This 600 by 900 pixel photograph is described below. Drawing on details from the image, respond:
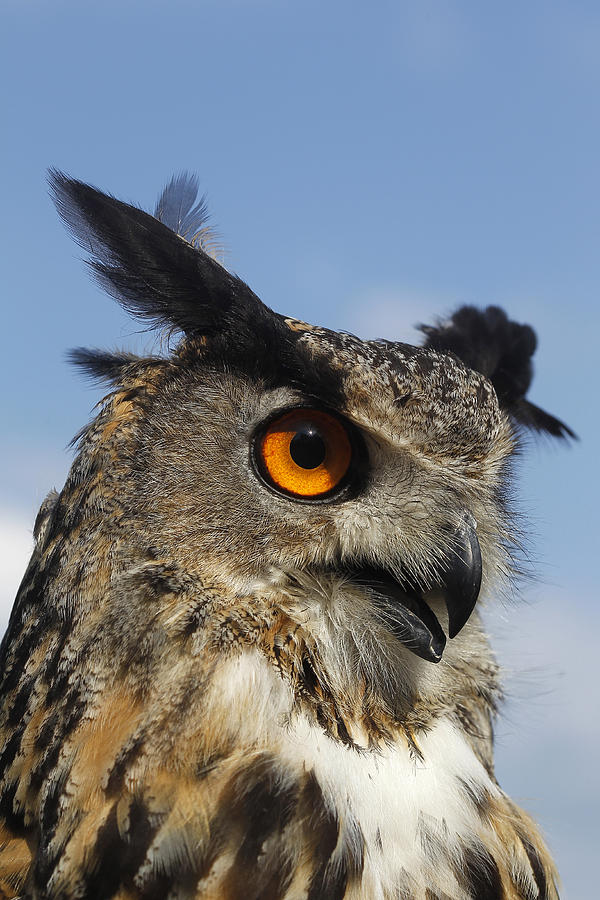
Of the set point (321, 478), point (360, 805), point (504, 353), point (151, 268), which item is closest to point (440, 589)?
point (321, 478)

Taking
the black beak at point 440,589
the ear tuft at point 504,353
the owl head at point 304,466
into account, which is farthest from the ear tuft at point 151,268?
the ear tuft at point 504,353

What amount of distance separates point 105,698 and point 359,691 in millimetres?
538

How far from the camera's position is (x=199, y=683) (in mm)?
1682

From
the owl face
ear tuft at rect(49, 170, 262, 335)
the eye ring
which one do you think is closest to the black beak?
the owl face

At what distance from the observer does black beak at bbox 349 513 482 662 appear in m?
1.87

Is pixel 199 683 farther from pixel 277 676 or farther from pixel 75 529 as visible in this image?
pixel 75 529

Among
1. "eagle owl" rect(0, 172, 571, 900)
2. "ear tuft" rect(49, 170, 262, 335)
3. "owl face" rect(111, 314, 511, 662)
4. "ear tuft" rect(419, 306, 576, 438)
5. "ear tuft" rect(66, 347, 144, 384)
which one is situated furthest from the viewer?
"ear tuft" rect(419, 306, 576, 438)

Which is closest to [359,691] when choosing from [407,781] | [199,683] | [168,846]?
[407,781]

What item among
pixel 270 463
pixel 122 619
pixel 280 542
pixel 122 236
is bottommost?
pixel 122 619

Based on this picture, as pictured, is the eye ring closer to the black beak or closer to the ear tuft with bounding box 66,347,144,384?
the black beak

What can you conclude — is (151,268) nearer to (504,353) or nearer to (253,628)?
(253,628)

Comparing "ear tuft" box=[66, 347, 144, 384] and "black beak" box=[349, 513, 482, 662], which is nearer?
"black beak" box=[349, 513, 482, 662]

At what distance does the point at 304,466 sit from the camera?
1840mm

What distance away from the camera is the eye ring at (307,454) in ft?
6.01
